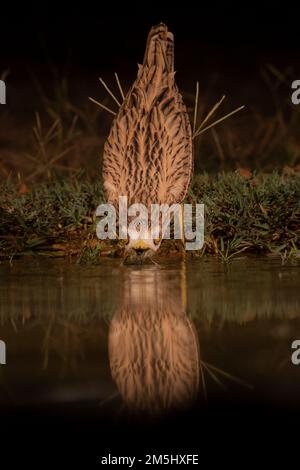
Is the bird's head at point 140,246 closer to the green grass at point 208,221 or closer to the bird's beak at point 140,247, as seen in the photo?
the bird's beak at point 140,247

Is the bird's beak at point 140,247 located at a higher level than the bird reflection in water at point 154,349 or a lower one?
higher

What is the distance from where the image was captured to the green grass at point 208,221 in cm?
793

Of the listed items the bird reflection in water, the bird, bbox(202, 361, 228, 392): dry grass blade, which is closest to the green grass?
the bird

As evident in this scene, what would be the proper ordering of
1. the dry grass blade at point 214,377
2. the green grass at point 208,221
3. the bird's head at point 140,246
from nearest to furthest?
the dry grass blade at point 214,377 < the bird's head at point 140,246 < the green grass at point 208,221

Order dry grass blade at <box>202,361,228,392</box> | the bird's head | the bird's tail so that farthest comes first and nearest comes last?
the bird's tail
the bird's head
dry grass blade at <box>202,361,228,392</box>

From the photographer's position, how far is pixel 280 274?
6910 millimetres

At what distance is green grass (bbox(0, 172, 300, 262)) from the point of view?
793 centimetres

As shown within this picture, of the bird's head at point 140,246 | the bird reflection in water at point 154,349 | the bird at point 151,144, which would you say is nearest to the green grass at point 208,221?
the bird's head at point 140,246

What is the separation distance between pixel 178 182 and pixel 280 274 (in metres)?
1.10

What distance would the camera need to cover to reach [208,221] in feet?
26.6

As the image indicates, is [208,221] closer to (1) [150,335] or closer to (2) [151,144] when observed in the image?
(2) [151,144]

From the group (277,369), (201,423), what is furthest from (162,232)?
(201,423)

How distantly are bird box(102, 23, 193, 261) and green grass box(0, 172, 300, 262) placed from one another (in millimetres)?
556

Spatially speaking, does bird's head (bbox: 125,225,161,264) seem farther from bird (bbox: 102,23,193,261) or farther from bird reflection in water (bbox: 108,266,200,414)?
bird reflection in water (bbox: 108,266,200,414)
